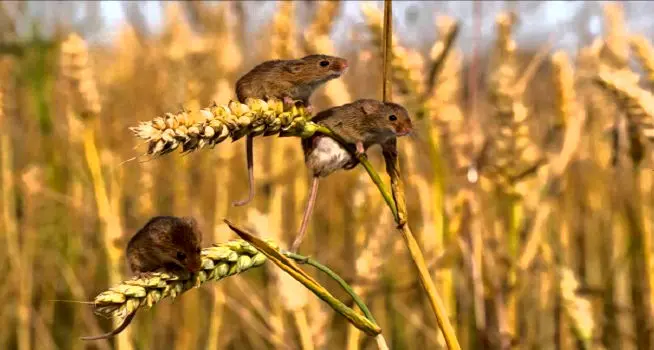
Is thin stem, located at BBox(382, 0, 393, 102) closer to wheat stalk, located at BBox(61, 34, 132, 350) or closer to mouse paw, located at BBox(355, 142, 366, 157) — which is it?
mouse paw, located at BBox(355, 142, 366, 157)

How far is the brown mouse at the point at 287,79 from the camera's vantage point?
833mm

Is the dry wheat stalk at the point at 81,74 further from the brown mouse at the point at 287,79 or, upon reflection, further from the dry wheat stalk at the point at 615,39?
the dry wheat stalk at the point at 615,39

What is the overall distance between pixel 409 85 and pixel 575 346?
679 mm

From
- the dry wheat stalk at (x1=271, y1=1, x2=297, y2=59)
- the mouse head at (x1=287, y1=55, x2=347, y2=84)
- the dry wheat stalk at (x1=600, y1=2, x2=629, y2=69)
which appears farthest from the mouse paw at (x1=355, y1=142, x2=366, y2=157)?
the dry wheat stalk at (x1=600, y1=2, x2=629, y2=69)

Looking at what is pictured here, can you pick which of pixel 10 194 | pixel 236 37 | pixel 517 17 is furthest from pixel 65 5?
pixel 517 17

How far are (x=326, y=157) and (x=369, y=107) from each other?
0.28ft

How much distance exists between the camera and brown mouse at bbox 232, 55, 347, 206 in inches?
32.8

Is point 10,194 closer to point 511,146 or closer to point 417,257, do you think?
point 511,146

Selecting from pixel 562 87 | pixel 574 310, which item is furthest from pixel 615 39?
pixel 574 310

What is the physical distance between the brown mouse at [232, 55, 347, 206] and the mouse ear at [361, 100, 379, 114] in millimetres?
60

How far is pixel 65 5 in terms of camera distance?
2842mm

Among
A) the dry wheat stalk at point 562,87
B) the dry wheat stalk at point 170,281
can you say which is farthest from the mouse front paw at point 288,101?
the dry wheat stalk at point 562,87

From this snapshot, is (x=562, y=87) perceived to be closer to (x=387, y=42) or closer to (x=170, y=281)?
(x=387, y=42)

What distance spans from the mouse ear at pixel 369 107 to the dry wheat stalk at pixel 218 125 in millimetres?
123
